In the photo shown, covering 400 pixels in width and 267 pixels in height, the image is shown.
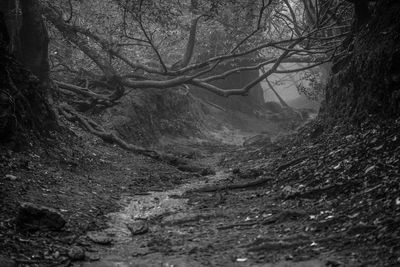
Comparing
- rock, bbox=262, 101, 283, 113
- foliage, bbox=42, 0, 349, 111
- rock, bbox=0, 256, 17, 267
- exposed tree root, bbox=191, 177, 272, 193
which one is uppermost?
rock, bbox=262, 101, 283, 113

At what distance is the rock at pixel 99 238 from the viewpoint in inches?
220

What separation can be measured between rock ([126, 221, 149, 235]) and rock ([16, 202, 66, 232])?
1.08 m

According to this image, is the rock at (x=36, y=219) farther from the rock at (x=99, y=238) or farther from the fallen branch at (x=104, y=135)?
the fallen branch at (x=104, y=135)

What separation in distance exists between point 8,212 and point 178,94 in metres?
17.6

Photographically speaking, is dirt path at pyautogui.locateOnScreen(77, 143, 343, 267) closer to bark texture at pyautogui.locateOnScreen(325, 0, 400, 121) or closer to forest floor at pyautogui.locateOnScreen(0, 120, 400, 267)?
forest floor at pyautogui.locateOnScreen(0, 120, 400, 267)

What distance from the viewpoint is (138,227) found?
20.7ft

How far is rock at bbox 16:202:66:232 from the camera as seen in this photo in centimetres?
525

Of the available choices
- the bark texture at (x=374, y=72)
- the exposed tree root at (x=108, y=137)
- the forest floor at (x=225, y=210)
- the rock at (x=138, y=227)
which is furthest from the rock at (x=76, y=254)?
the exposed tree root at (x=108, y=137)

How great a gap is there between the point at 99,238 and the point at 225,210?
2.35 metres

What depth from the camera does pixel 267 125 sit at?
92.1 ft

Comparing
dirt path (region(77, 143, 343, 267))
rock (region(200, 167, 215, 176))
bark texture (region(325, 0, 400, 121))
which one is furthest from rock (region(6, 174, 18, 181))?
bark texture (region(325, 0, 400, 121))

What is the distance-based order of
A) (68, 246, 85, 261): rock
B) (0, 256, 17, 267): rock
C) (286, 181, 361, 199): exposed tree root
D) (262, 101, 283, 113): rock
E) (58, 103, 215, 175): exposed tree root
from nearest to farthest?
(0, 256, 17, 267): rock → (68, 246, 85, 261): rock → (286, 181, 361, 199): exposed tree root → (58, 103, 215, 175): exposed tree root → (262, 101, 283, 113): rock

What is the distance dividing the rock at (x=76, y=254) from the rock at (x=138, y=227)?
1229mm

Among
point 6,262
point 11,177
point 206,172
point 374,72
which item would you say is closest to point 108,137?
point 206,172
